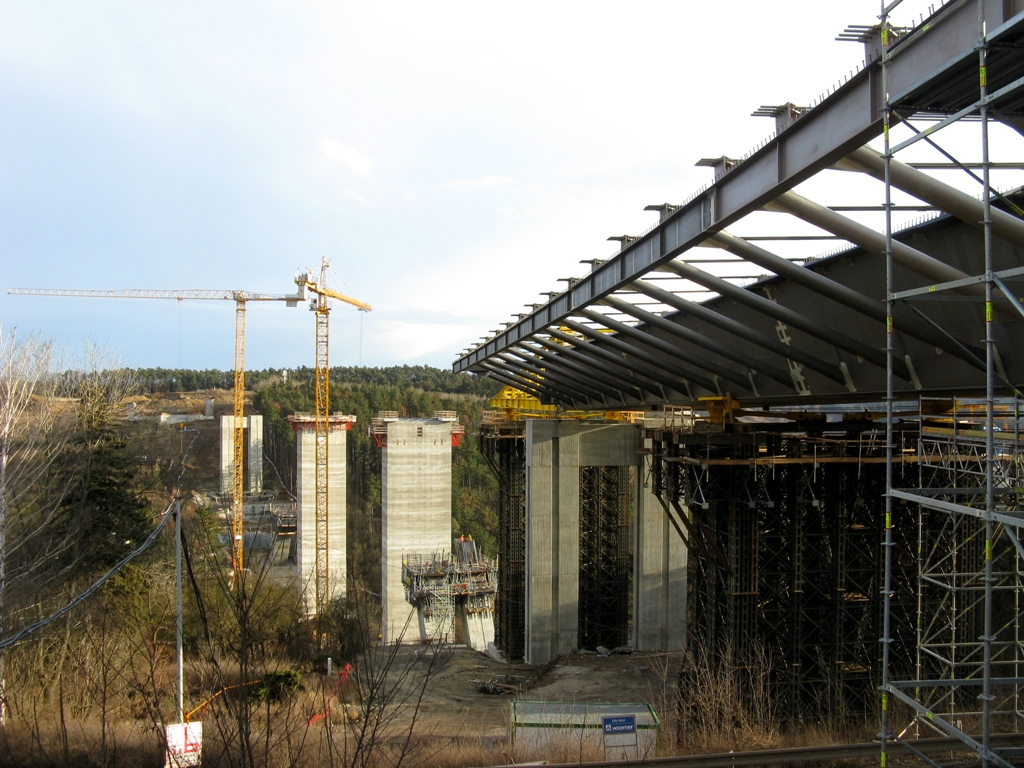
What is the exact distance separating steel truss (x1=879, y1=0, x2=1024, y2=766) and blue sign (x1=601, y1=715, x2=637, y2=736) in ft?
13.4

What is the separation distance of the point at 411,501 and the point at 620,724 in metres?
35.2

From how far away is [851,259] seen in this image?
388 inches

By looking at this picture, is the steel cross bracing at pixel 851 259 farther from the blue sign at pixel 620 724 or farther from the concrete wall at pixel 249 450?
the concrete wall at pixel 249 450

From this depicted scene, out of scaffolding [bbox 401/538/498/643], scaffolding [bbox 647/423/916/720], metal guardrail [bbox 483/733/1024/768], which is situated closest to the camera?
metal guardrail [bbox 483/733/1024/768]

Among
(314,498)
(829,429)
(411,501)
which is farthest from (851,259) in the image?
(314,498)

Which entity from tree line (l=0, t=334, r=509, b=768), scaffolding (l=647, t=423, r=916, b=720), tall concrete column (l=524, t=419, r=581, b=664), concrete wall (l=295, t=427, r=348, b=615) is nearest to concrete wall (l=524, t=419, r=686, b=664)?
tall concrete column (l=524, t=419, r=581, b=664)

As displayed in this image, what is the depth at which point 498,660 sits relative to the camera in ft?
91.0

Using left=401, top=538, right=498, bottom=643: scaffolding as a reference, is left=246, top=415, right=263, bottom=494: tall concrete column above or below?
above

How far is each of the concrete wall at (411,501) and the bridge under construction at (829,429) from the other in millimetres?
21348

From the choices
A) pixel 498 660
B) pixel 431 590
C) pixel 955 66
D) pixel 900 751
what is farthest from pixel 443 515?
pixel 955 66

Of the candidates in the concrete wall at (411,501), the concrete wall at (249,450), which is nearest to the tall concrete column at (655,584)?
A: the concrete wall at (411,501)

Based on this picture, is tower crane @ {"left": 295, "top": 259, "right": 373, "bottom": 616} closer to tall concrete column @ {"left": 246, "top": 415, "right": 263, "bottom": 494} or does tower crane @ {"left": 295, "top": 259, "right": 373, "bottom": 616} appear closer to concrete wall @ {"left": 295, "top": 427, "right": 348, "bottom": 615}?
concrete wall @ {"left": 295, "top": 427, "right": 348, "bottom": 615}

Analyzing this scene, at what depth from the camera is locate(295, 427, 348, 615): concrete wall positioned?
51.7m

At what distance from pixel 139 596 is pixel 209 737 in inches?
425
